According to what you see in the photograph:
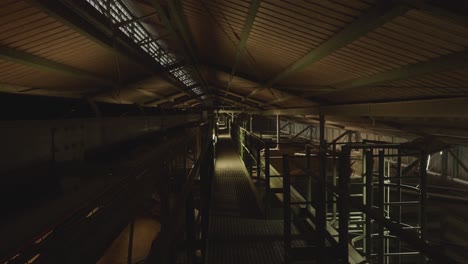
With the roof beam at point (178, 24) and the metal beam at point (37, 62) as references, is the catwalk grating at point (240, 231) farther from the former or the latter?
the metal beam at point (37, 62)

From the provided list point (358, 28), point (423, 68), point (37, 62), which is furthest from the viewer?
point (37, 62)

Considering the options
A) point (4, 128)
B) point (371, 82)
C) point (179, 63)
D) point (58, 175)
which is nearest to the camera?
point (4, 128)

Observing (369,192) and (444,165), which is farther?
(444,165)

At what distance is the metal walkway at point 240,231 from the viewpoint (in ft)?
12.1

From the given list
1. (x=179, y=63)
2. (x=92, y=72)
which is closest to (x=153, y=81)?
(x=179, y=63)

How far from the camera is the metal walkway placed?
3.70 metres

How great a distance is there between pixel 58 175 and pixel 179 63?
19.3ft

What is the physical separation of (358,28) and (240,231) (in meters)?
3.06

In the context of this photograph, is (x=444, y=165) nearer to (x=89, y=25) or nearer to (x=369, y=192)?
(x=369, y=192)

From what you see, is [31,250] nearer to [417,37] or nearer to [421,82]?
[417,37]

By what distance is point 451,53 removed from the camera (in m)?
2.58

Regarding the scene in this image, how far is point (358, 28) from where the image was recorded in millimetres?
2592

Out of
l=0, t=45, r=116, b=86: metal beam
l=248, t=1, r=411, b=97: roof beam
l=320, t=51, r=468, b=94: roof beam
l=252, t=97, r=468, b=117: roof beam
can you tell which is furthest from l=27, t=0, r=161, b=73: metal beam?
l=252, t=97, r=468, b=117: roof beam

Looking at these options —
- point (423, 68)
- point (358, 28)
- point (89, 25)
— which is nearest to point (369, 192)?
point (423, 68)
